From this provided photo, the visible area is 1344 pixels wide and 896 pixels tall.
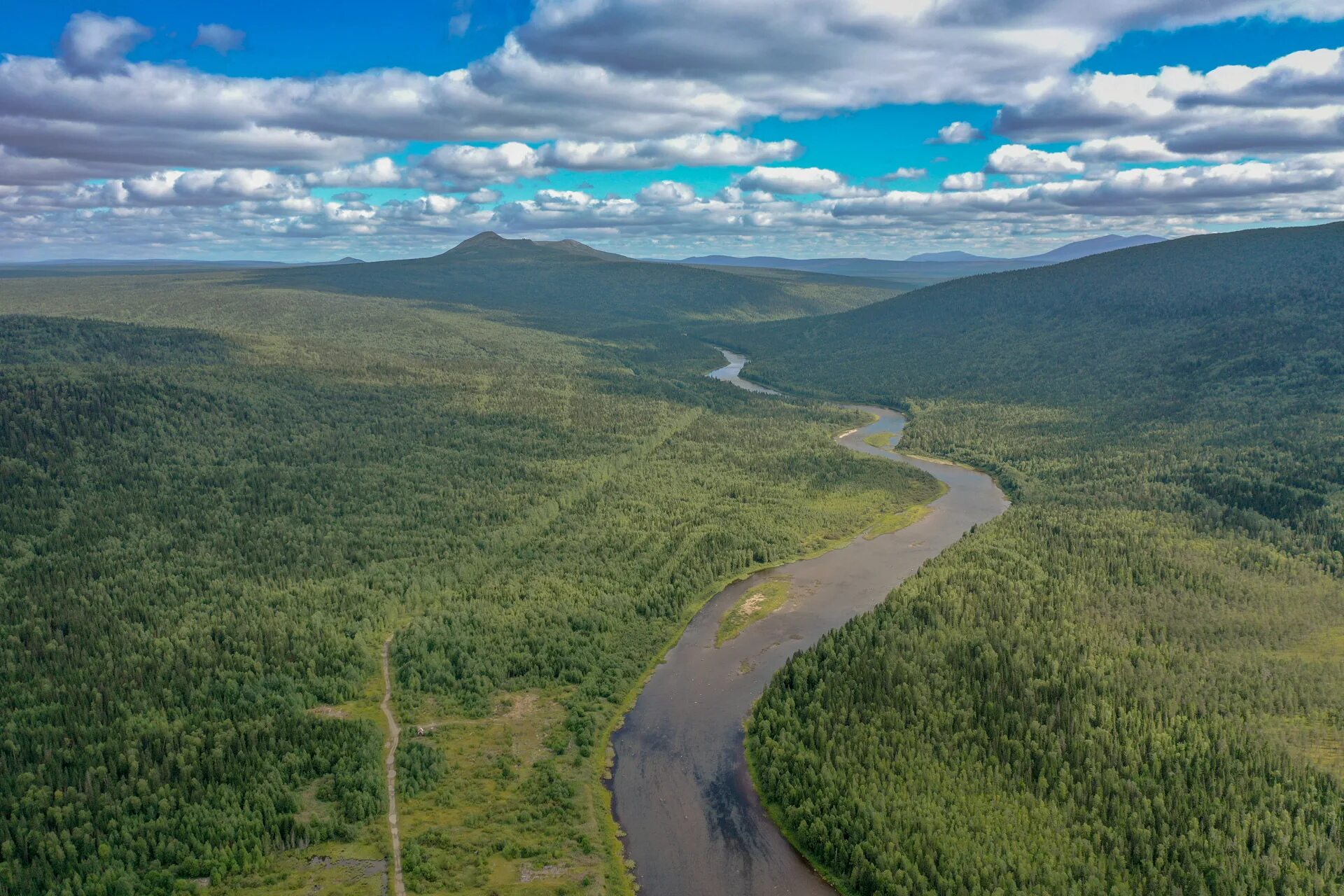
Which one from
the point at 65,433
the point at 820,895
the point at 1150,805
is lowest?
the point at 820,895

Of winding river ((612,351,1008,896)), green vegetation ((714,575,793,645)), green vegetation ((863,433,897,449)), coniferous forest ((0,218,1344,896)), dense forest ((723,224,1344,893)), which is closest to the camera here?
dense forest ((723,224,1344,893))

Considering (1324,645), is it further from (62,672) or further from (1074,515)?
(62,672)

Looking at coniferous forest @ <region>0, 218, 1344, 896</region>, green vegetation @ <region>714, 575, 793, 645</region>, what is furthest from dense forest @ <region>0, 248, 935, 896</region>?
green vegetation @ <region>714, 575, 793, 645</region>

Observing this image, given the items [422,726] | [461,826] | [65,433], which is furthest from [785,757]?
[65,433]

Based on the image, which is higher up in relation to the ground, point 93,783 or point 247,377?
point 247,377

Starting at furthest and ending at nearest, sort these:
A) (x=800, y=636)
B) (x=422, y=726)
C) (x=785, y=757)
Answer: (x=800, y=636) < (x=422, y=726) < (x=785, y=757)

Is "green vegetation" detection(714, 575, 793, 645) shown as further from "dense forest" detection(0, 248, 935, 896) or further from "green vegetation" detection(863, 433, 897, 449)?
"green vegetation" detection(863, 433, 897, 449)

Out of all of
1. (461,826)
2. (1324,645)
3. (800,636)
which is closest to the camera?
(461,826)
